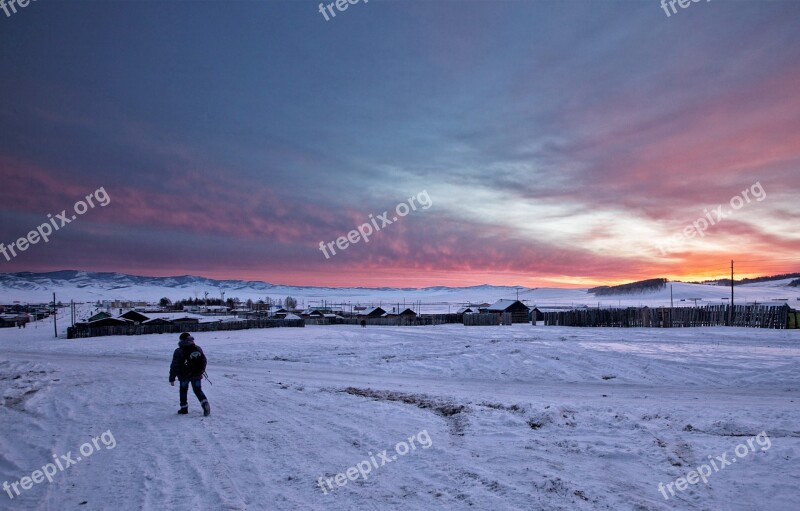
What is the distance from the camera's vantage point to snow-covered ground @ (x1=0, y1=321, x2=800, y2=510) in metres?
5.96

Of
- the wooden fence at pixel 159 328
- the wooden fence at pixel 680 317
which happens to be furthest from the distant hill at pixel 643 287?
the wooden fence at pixel 159 328

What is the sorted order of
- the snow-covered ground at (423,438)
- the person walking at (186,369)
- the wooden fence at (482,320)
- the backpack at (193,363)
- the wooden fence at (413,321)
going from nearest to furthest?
the snow-covered ground at (423,438), the person walking at (186,369), the backpack at (193,363), the wooden fence at (482,320), the wooden fence at (413,321)

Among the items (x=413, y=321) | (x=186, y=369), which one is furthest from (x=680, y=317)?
(x=186, y=369)

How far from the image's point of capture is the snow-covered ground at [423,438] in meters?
5.96

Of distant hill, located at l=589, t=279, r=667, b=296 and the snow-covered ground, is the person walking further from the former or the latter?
distant hill, located at l=589, t=279, r=667, b=296

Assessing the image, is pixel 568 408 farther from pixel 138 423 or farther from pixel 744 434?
pixel 138 423

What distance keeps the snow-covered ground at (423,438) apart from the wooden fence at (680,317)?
22.3 meters

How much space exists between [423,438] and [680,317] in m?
40.4

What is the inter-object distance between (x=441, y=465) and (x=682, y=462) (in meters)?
3.71

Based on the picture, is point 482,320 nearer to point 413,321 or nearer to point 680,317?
point 413,321

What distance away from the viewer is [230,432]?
8953mm

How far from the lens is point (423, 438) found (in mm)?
8414

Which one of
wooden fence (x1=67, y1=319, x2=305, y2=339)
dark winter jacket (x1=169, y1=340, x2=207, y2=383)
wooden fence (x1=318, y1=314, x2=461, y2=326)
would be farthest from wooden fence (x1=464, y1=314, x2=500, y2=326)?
dark winter jacket (x1=169, y1=340, x2=207, y2=383)

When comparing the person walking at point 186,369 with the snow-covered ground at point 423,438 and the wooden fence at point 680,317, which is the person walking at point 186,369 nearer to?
the snow-covered ground at point 423,438
